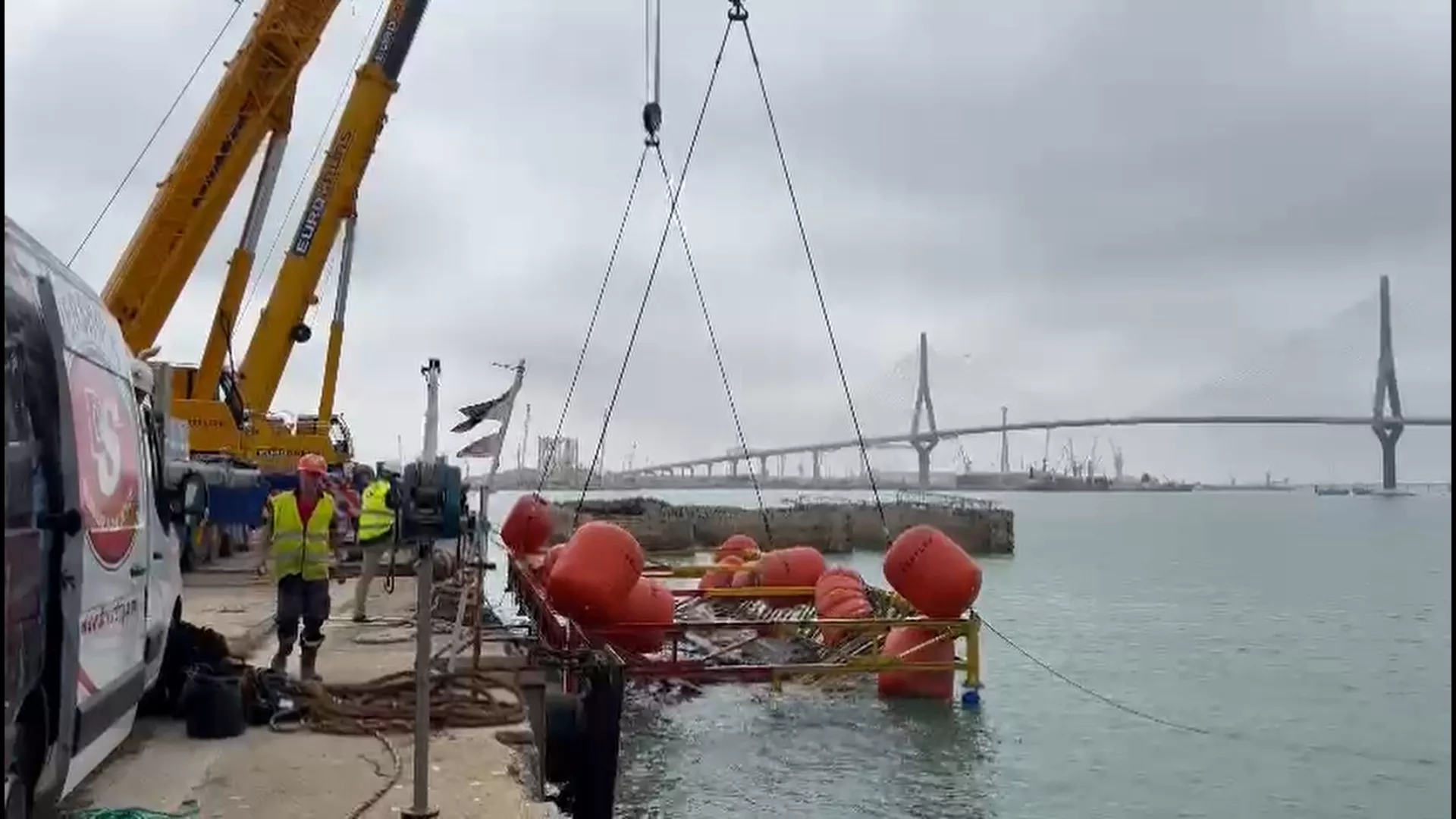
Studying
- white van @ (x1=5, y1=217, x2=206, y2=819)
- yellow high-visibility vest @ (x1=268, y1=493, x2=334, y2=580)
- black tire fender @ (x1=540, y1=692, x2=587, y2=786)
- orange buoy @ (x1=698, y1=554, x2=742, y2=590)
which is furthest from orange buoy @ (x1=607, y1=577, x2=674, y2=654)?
white van @ (x1=5, y1=217, x2=206, y2=819)

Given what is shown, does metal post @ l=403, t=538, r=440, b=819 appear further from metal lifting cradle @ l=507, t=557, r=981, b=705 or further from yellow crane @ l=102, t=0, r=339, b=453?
yellow crane @ l=102, t=0, r=339, b=453

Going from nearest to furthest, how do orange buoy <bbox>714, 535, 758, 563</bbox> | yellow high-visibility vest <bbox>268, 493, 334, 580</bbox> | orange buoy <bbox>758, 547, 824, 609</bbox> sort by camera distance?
1. yellow high-visibility vest <bbox>268, 493, 334, 580</bbox>
2. orange buoy <bbox>758, 547, 824, 609</bbox>
3. orange buoy <bbox>714, 535, 758, 563</bbox>

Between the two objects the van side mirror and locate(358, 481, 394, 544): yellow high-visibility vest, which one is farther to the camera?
locate(358, 481, 394, 544): yellow high-visibility vest

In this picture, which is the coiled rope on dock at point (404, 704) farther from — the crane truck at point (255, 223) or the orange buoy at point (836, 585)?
the crane truck at point (255, 223)

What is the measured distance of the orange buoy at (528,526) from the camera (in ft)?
64.3

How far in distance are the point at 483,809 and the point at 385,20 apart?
63.6 ft

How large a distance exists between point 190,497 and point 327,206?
1759cm

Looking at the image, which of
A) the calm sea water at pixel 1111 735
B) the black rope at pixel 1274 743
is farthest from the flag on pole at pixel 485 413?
the black rope at pixel 1274 743

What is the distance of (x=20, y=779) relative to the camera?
5125 mm

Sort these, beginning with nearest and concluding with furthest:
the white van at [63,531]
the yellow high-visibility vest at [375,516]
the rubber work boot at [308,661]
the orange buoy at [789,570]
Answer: the white van at [63,531] → the rubber work boot at [308,661] → the yellow high-visibility vest at [375,516] → the orange buoy at [789,570]

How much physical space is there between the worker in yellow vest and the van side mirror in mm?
2410

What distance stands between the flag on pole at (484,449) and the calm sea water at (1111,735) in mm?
3708

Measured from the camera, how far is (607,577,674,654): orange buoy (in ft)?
47.1

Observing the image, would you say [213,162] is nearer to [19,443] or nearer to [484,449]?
[484,449]
